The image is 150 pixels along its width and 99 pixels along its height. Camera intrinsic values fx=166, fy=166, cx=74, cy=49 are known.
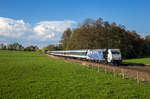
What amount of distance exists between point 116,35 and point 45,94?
52.1 metres

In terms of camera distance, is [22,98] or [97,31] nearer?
[22,98]

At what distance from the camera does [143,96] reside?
873 centimetres

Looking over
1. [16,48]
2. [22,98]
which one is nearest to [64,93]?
[22,98]

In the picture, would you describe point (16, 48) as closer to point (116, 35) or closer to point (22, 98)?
point (116, 35)

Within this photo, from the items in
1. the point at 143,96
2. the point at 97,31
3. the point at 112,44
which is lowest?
the point at 143,96

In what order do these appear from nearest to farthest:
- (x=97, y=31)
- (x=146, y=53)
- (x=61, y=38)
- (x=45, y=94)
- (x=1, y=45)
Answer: (x=45, y=94), (x=97, y=31), (x=146, y=53), (x=61, y=38), (x=1, y=45)

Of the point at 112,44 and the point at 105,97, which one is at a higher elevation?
the point at 112,44

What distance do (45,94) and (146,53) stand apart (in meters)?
80.8

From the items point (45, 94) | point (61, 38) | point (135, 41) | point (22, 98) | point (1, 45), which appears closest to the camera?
point (22, 98)

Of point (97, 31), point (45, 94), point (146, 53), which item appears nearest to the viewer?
point (45, 94)

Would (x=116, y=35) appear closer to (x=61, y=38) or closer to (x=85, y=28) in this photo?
(x=85, y=28)

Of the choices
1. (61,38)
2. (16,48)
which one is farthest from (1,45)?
(61,38)

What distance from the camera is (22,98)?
832cm

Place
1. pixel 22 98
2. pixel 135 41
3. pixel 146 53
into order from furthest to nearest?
pixel 146 53
pixel 135 41
pixel 22 98
